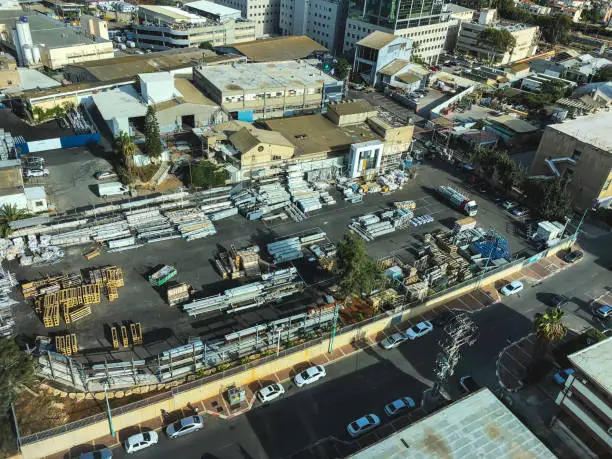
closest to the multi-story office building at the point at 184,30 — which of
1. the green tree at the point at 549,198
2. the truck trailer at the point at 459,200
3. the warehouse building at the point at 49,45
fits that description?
the warehouse building at the point at 49,45

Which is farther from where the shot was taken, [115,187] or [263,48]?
[263,48]

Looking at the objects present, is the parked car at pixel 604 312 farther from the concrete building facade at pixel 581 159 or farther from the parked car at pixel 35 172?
the parked car at pixel 35 172

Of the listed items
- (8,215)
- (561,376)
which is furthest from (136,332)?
(561,376)

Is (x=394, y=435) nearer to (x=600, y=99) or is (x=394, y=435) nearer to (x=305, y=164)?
(x=305, y=164)

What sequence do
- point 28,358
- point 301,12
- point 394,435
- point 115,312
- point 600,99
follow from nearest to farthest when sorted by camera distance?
point 394,435
point 28,358
point 115,312
point 600,99
point 301,12

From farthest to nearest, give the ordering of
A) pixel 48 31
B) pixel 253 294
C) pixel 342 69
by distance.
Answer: pixel 342 69
pixel 48 31
pixel 253 294

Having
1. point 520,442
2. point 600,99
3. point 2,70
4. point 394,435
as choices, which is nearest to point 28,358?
point 394,435

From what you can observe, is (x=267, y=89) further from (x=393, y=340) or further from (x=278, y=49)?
(x=393, y=340)
